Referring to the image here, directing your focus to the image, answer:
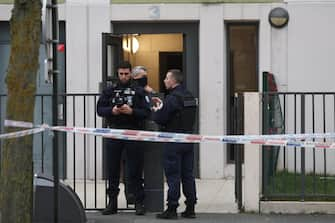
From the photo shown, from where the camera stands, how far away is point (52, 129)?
23.7ft

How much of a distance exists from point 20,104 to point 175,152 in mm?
2446

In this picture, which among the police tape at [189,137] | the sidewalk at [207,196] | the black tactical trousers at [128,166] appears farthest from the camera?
the sidewalk at [207,196]

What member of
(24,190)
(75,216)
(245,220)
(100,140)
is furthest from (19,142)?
(100,140)

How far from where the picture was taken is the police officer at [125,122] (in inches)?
331

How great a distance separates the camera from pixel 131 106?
841 cm

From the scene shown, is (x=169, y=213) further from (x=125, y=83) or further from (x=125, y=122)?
(x=125, y=83)

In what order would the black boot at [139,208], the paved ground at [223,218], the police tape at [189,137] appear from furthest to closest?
the black boot at [139,208], the paved ground at [223,218], the police tape at [189,137]

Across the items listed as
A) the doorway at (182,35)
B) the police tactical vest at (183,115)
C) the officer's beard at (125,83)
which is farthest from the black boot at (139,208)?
the doorway at (182,35)

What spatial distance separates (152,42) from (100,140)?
1936 millimetres

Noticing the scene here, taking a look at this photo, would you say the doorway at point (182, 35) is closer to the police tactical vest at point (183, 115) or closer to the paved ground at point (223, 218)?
the paved ground at point (223, 218)

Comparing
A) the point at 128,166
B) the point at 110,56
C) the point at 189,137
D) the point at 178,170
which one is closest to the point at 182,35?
the point at 110,56

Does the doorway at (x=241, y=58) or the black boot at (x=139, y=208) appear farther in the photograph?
the doorway at (x=241, y=58)

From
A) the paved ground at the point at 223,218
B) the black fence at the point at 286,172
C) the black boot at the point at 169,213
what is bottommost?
the paved ground at the point at 223,218

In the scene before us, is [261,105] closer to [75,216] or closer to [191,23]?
[75,216]
